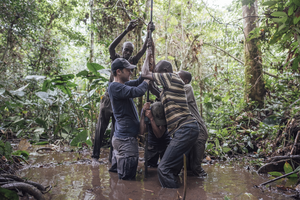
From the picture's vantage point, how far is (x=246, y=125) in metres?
5.35

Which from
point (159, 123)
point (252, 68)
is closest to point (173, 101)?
point (159, 123)

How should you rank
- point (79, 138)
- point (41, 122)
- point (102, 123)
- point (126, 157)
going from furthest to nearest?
point (41, 122) < point (79, 138) < point (102, 123) < point (126, 157)

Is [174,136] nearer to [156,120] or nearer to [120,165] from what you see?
[156,120]

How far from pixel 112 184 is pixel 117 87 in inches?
52.8

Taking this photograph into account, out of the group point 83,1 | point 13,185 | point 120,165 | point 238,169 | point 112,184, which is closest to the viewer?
point 13,185

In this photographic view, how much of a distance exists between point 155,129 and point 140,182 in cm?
83

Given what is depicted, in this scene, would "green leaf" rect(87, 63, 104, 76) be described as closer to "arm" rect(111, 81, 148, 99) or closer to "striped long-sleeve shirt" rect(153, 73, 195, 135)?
"arm" rect(111, 81, 148, 99)

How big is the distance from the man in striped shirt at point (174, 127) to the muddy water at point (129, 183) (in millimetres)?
219

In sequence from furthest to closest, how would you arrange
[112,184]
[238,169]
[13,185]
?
[238,169] → [112,184] → [13,185]

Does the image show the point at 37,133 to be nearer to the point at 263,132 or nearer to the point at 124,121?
the point at 124,121

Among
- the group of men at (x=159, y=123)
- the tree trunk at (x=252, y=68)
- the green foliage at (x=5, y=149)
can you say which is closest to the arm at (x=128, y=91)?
the group of men at (x=159, y=123)

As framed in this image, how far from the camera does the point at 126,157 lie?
9.87 ft

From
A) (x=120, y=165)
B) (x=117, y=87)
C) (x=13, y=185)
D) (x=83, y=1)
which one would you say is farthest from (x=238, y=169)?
(x=83, y=1)

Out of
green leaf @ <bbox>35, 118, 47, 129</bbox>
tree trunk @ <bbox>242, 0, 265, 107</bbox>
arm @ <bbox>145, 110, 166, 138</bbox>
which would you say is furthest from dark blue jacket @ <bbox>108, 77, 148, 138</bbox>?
tree trunk @ <bbox>242, 0, 265, 107</bbox>
